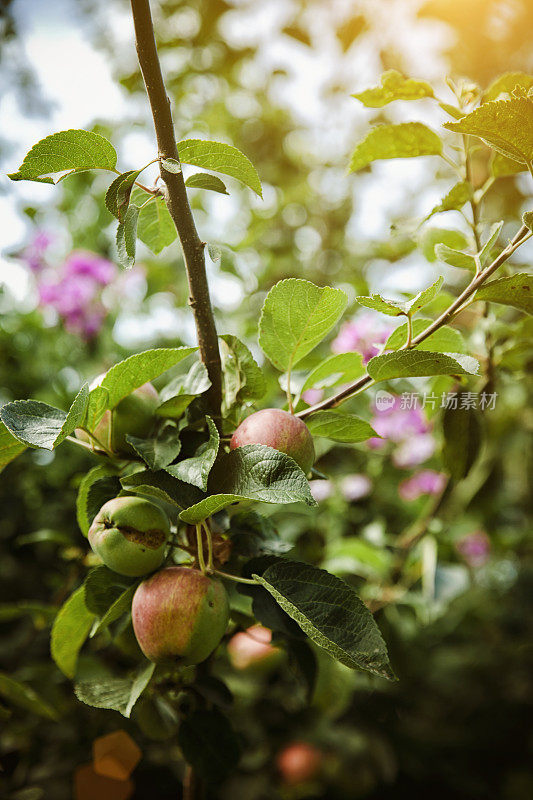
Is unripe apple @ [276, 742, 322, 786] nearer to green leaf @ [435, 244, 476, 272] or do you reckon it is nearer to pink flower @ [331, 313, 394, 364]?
pink flower @ [331, 313, 394, 364]

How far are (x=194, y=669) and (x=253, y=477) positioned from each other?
0.22m

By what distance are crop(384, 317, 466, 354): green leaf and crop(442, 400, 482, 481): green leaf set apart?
6.1 inches

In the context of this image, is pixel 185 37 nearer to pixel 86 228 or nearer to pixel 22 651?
pixel 86 228

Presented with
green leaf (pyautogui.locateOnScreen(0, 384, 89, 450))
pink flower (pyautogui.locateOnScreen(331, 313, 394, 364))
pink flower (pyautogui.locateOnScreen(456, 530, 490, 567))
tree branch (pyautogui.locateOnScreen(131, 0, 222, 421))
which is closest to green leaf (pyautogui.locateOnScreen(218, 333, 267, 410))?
tree branch (pyautogui.locateOnScreen(131, 0, 222, 421))

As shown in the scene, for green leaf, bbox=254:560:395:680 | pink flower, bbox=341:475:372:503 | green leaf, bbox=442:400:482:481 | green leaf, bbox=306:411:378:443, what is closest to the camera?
green leaf, bbox=254:560:395:680

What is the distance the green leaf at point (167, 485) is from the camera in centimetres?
38

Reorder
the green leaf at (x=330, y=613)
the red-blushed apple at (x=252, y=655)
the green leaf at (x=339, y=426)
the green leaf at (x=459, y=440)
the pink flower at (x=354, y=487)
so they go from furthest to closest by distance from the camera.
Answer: the pink flower at (x=354, y=487) → the red-blushed apple at (x=252, y=655) → the green leaf at (x=459, y=440) → the green leaf at (x=339, y=426) → the green leaf at (x=330, y=613)

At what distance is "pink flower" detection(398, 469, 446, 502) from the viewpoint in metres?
1.11

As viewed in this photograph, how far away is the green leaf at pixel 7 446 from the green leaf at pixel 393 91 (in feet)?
1.27

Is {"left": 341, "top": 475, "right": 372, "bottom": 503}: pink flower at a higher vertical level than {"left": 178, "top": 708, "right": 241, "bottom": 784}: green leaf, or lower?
lower

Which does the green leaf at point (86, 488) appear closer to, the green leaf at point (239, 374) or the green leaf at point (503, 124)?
the green leaf at point (239, 374)

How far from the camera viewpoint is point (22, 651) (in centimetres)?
85

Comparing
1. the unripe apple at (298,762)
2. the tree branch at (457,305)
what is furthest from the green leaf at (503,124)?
the unripe apple at (298,762)

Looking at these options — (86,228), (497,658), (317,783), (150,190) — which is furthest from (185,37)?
(497,658)
